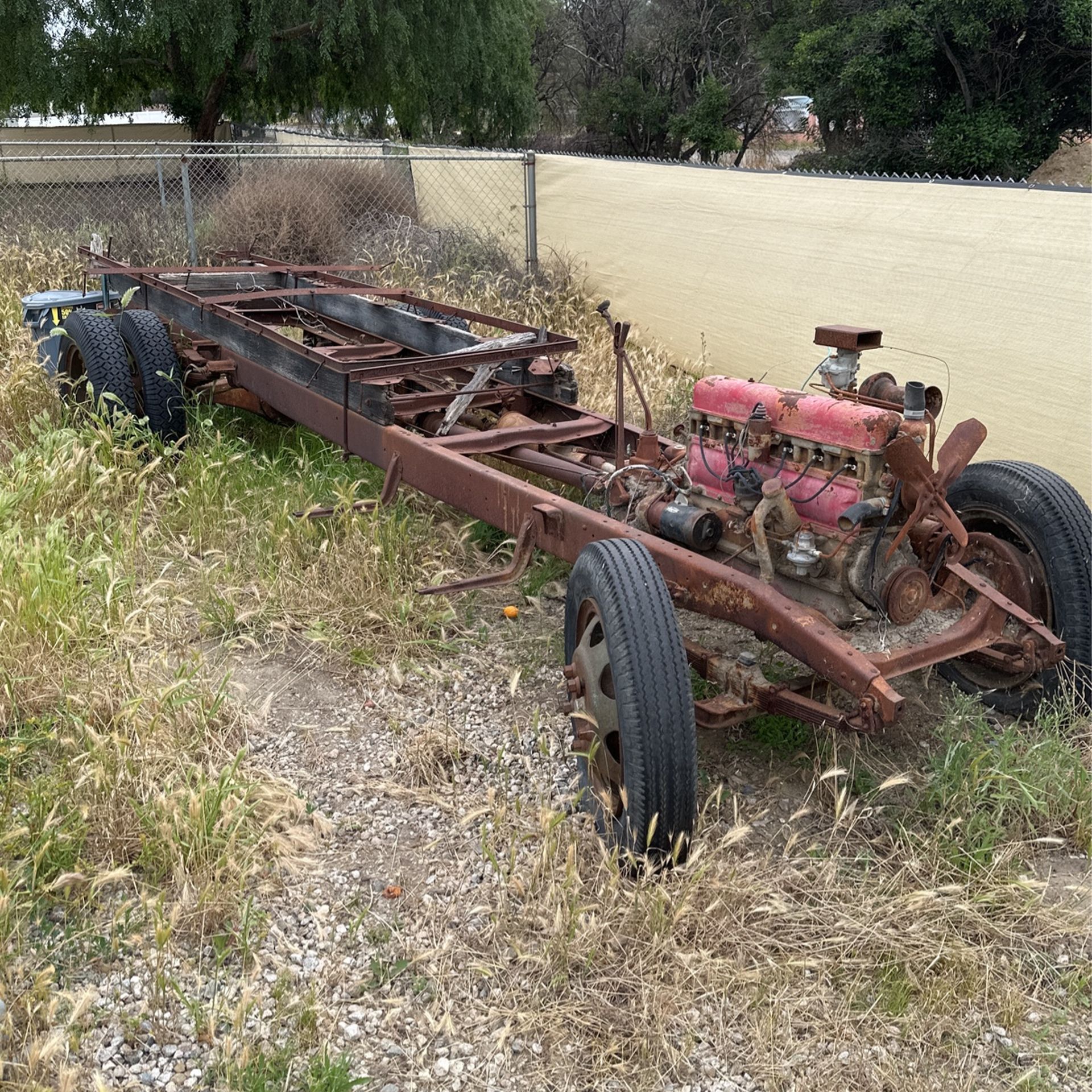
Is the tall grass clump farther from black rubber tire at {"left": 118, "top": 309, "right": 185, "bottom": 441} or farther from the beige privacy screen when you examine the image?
black rubber tire at {"left": 118, "top": 309, "right": 185, "bottom": 441}

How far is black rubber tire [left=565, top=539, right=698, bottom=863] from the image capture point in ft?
9.30

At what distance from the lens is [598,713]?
321 cm

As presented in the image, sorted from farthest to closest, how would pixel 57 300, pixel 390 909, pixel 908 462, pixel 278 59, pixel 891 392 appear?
pixel 278 59 < pixel 57 300 < pixel 891 392 < pixel 908 462 < pixel 390 909

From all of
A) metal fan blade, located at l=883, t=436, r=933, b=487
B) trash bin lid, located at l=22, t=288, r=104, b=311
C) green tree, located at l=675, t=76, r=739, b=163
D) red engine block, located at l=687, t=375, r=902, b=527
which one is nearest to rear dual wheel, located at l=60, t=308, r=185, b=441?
trash bin lid, located at l=22, t=288, r=104, b=311

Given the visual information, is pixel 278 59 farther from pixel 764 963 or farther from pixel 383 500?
pixel 764 963

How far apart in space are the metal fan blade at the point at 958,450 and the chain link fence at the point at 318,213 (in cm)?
744

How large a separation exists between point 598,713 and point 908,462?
Result: 3.83 ft

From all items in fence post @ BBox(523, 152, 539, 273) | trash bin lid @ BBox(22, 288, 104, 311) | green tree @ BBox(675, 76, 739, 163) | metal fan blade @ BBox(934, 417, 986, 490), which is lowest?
metal fan blade @ BBox(934, 417, 986, 490)

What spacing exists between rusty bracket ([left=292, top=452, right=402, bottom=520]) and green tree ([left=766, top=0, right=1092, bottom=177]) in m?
17.0

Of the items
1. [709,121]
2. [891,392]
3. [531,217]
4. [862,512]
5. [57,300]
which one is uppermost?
[709,121]

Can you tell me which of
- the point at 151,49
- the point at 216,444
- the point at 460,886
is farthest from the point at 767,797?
the point at 151,49

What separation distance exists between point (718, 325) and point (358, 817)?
5602mm

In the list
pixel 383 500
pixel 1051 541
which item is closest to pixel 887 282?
pixel 1051 541

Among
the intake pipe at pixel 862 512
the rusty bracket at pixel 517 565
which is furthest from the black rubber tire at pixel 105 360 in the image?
the intake pipe at pixel 862 512
